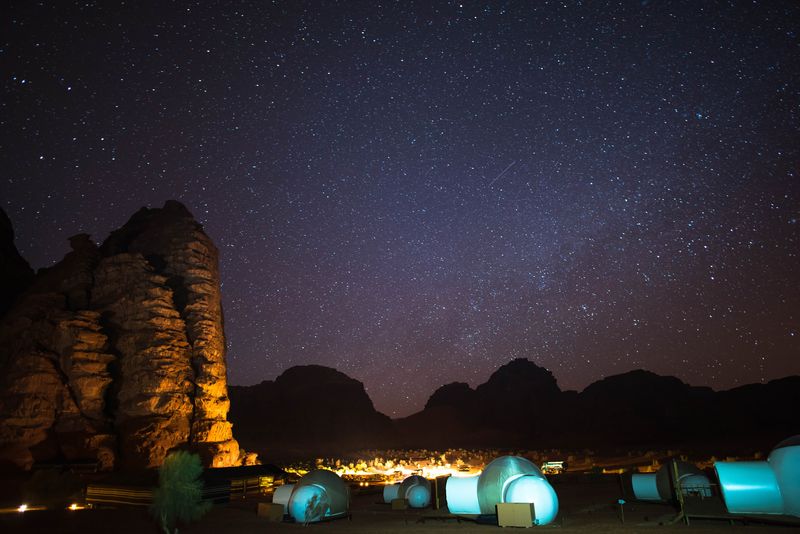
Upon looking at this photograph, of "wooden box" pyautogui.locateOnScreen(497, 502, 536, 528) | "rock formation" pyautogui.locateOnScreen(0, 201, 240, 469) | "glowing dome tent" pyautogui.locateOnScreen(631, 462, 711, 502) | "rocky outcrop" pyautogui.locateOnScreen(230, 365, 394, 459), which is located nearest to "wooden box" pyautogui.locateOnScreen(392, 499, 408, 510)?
"wooden box" pyautogui.locateOnScreen(497, 502, 536, 528)

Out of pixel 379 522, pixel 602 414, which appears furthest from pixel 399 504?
pixel 602 414

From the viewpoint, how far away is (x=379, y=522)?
18.9 meters

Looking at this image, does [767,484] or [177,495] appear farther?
[177,495]

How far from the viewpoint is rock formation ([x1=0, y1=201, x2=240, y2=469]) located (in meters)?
31.2

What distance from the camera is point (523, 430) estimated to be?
129m

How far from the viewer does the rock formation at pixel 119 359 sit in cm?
3119

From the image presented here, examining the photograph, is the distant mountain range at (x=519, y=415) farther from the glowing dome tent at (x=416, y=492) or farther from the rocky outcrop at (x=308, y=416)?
the glowing dome tent at (x=416, y=492)

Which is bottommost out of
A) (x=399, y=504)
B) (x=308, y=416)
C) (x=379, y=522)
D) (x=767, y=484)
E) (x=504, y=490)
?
(x=308, y=416)

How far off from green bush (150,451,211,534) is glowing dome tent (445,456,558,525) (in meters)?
10.9

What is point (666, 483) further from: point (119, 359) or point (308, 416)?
point (308, 416)

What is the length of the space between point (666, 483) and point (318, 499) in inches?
563

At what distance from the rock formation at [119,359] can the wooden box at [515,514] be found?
25812mm

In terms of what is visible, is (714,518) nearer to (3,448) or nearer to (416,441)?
(3,448)

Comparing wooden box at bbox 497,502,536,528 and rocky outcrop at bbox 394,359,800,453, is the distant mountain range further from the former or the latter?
wooden box at bbox 497,502,536,528
